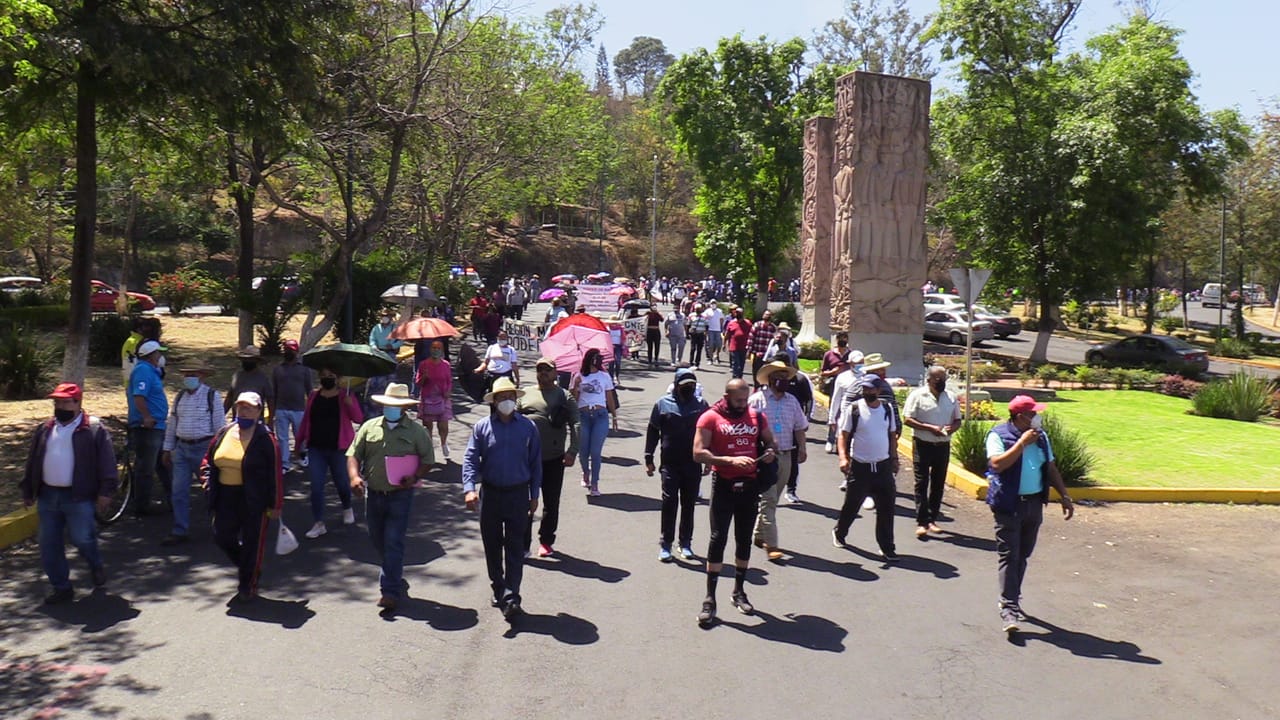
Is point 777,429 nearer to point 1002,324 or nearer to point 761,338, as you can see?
point 761,338

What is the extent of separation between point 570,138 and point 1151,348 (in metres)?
18.2

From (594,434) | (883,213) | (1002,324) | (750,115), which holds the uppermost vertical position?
(750,115)

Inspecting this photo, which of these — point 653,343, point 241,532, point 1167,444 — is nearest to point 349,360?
point 241,532

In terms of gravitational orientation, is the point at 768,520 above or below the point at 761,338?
below

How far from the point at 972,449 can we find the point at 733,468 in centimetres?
646

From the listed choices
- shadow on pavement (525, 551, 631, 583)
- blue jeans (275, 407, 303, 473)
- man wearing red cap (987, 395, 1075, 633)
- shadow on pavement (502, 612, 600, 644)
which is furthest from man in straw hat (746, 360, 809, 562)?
blue jeans (275, 407, 303, 473)

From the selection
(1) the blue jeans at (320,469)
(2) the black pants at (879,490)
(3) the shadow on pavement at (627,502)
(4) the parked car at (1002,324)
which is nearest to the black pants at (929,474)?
(2) the black pants at (879,490)

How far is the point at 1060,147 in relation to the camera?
28703mm

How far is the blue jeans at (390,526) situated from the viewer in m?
7.41

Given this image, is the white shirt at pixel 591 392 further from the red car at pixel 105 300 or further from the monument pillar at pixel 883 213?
the red car at pixel 105 300

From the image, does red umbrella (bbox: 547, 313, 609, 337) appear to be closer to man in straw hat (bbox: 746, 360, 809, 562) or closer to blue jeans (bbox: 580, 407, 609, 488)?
blue jeans (bbox: 580, 407, 609, 488)

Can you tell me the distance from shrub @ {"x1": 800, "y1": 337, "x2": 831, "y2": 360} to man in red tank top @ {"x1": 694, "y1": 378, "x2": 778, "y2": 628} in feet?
68.3

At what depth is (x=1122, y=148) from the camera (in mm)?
27625

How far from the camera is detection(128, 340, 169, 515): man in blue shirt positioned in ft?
31.3
